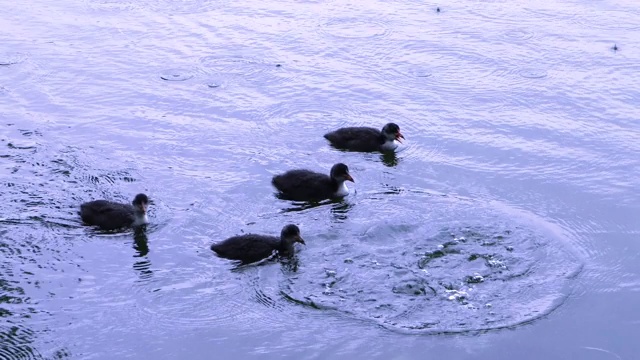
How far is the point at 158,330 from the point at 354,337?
65.0 inches

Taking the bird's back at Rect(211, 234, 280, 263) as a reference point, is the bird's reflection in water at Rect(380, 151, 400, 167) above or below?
above

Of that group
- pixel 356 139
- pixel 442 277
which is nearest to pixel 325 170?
pixel 356 139

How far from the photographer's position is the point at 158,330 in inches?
335

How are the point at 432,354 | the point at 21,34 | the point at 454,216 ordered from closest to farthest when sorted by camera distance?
1. the point at 432,354
2. the point at 454,216
3. the point at 21,34

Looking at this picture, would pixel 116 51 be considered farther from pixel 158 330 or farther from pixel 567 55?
pixel 158 330

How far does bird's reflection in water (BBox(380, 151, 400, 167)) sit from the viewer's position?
12.3 meters

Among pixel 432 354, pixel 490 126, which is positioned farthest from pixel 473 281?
pixel 490 126

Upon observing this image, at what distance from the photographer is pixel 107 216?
10.3 metres

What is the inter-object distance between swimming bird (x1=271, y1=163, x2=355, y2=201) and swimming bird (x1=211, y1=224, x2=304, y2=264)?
1281mm

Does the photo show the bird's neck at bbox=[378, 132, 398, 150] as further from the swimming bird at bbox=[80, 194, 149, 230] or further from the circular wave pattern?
the swimming bird at bbox=[80, 194, 149, 230]

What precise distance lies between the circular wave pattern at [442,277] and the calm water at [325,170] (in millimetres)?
25

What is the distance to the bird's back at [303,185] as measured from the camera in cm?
1109

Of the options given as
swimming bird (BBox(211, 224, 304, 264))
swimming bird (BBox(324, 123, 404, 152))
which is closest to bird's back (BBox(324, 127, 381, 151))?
swimming bird (BBox(324, 123, 404, 152))

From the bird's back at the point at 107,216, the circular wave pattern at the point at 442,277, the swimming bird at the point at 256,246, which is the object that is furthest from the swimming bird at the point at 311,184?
the bird's back at the point at 107,216
